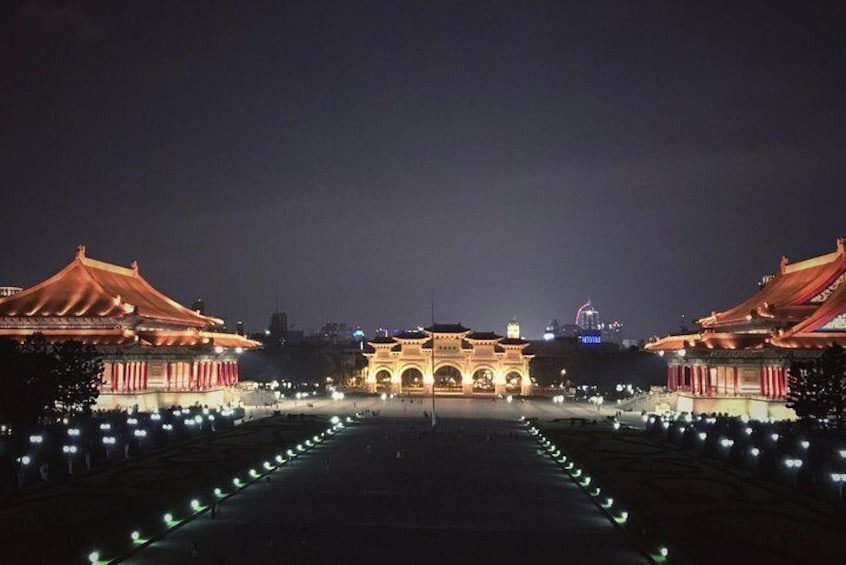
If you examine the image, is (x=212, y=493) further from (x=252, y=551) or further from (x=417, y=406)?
(x=417, y=406)

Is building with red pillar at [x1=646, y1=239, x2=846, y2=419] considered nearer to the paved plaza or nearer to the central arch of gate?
the paved plaza

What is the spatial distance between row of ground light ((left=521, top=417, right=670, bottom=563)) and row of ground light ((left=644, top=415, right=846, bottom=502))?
21.6 ft

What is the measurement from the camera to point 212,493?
28.8 m

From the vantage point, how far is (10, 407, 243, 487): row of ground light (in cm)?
3194

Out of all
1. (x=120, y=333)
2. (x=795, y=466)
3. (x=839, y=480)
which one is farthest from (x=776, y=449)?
(x=120, y=333)

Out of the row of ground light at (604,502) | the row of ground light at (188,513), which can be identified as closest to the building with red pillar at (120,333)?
the row of ground light at (188,513)

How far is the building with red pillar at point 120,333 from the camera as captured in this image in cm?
6619

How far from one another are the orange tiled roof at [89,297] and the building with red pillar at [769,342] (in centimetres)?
4490

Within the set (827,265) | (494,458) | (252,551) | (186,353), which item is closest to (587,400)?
(827,265)

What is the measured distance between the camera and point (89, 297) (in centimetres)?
7069

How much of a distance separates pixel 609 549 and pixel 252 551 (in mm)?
9375

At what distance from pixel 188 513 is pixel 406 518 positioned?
6.67m

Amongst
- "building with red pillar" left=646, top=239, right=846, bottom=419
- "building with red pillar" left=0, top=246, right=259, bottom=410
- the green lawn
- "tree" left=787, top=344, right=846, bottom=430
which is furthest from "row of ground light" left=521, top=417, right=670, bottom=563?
"building with red pillar" left=0, top=246, right=259, bottom=410

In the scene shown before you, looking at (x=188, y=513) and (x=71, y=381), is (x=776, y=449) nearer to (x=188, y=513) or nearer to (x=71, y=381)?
(x=188, y=513)
